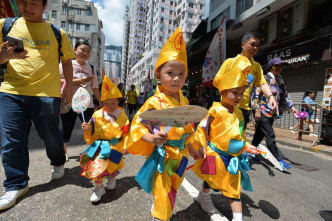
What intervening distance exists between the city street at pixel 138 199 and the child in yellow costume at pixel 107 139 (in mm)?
262

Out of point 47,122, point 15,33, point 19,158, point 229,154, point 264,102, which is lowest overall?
point 19,158

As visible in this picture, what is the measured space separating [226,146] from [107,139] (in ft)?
4.61

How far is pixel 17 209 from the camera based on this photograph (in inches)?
70.1

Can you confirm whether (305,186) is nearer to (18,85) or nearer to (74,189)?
(74,189)

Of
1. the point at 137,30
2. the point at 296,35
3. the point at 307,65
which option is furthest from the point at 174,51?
the point at 137,30

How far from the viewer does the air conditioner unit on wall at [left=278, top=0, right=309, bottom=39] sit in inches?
360

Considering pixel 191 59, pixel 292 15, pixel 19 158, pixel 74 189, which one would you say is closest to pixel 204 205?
pixel 74 189

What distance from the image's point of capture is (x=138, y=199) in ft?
6.86

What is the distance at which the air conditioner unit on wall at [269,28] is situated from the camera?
10793 mm

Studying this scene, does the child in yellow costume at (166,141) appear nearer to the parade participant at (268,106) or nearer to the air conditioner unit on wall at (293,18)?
the parade participant at (268,106)

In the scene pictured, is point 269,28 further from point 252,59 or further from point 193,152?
point 193,152

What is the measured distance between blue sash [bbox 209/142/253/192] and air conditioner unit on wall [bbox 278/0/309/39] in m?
10.7

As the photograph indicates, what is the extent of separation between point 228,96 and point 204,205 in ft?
3.83

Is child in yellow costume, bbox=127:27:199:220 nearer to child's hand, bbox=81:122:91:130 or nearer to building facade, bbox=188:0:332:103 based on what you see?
child's hand, bbox=81:122:91:130
